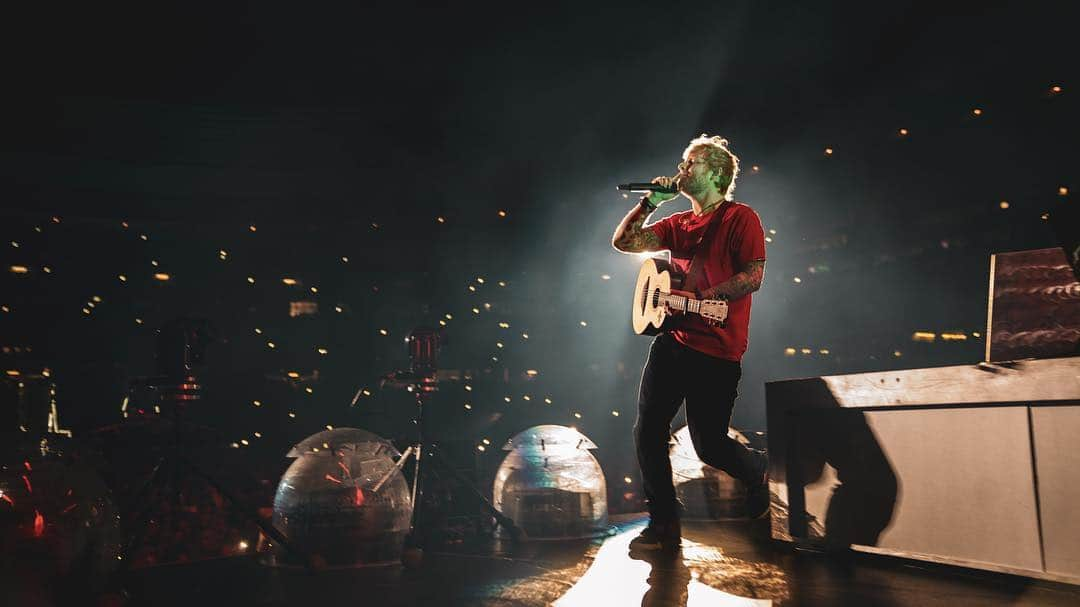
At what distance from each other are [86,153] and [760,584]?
10922mm

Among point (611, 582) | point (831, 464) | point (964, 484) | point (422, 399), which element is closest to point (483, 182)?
point (422, 399)

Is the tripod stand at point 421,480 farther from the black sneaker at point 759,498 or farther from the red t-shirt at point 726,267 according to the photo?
the red t-shirt at point 726,267

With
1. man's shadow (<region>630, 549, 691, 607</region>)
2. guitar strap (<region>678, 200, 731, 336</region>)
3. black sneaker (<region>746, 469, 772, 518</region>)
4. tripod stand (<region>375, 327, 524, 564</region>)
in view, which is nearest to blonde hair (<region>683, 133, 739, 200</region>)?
guitar strap (<region>678, 200, 731, 336</region>)

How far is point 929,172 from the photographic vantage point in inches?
312

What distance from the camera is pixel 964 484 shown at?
125 inches

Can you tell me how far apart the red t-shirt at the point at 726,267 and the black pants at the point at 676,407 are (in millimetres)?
71

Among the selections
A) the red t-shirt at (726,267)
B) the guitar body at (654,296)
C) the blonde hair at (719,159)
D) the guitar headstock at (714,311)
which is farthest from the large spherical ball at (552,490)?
the blonde hair at (719,159)

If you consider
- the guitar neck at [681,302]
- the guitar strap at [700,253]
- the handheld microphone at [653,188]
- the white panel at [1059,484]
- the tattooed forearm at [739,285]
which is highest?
the handheld microphone at [653,188]

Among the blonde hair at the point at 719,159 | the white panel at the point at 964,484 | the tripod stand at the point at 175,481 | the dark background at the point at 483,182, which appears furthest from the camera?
the dark background at the point at 483,182

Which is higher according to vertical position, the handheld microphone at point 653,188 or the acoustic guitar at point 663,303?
the handheld microphone at point 653,188

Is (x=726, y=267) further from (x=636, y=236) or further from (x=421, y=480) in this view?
(x=421, y=480)

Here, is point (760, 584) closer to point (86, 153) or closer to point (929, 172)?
point (929, 172)

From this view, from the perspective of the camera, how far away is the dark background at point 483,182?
299 inches

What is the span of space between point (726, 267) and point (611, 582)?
1777 mm
